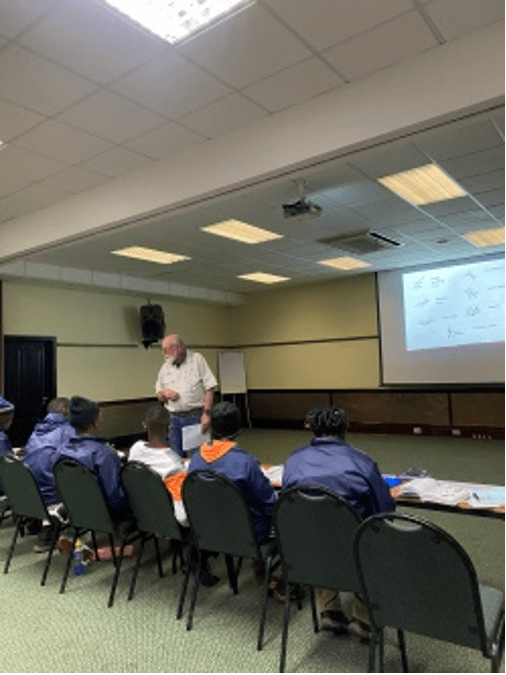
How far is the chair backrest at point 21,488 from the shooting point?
3.03 meters

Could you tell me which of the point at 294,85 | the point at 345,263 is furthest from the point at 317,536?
the point at 345,263

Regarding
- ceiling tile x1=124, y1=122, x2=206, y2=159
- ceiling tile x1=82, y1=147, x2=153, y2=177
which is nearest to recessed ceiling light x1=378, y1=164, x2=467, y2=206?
ceiling tile x1=124, y1=122, x2=206, y2=159

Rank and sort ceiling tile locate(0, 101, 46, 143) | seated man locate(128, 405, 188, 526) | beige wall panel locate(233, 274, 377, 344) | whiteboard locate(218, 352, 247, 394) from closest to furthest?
seated man locate(128, 405, 188, 526), ceiling tile locate(0, 101, 46, 143), beige wall panel locate(233, 274, 377, 344), whiteboard locate(218, 352, 247, 394)

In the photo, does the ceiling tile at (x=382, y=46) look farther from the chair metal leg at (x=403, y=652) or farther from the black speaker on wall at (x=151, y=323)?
the black speaker on wall at (x=151, y=323)

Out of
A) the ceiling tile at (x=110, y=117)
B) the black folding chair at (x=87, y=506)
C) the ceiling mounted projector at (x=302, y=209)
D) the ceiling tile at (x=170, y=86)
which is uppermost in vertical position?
the ceiling tile at (x=170, y=86)

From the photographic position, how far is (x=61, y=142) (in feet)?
11.5

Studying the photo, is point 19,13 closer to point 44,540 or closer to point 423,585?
point 423,585

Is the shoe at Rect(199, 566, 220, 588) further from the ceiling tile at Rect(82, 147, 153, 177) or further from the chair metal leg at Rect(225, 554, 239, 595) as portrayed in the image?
the ceiling tile at Rect(82, 147, 153, 177)

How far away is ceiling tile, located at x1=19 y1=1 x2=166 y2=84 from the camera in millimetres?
2312

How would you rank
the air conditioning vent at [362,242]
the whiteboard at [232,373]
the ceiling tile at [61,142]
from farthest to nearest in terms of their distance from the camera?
the whiteboard at [232,373]
the air conditioning vent at [362,242]
the ceiling tile at [61,142]

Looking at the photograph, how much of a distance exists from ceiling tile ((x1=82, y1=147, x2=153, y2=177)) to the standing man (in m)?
1.48

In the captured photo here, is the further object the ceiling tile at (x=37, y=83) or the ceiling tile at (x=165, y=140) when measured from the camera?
the ceiling tile at (x=165, y=140)

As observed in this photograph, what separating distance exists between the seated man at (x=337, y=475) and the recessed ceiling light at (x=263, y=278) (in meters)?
6.08

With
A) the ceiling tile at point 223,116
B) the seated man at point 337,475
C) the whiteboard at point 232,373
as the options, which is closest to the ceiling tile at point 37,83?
the ceiling tile at point 223,116
